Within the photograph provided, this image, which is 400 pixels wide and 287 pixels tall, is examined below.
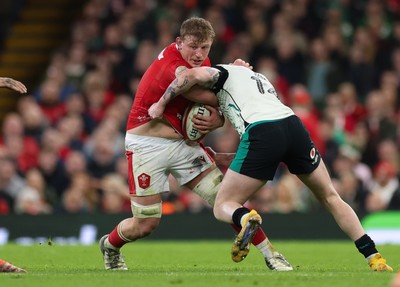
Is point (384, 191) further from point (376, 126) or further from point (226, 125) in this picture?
point (226, 125)

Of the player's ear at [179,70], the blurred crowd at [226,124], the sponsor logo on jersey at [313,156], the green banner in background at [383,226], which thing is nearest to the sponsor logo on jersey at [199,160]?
the player's ear at [179,70]

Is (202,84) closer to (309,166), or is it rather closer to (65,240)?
(309,166)

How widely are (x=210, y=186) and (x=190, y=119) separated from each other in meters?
0.71

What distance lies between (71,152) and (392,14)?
644 centimetres

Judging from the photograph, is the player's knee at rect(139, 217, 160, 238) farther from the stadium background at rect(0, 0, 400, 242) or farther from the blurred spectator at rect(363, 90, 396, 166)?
the blurred spectator at rect(363, 90, 396, 166)

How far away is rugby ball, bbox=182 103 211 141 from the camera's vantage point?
417 inches

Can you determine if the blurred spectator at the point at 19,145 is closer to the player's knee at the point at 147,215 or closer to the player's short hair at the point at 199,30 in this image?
the player's knee at the point at 147,215

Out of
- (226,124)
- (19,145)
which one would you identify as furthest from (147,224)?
(19,145)

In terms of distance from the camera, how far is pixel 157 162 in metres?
10.8

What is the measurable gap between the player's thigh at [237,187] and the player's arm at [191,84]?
0.82m

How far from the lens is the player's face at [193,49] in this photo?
1030 centimetres

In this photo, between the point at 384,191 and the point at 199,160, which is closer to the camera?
the point at 199,160

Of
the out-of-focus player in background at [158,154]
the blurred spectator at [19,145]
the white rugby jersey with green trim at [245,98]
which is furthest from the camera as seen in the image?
the blurred spectator at [19,145]

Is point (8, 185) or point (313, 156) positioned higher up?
point (313, 156)
